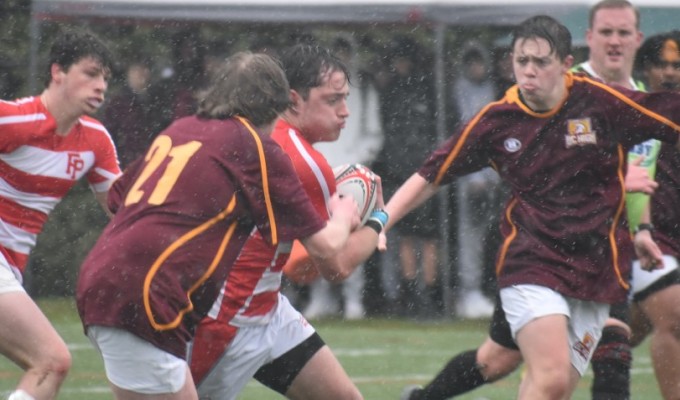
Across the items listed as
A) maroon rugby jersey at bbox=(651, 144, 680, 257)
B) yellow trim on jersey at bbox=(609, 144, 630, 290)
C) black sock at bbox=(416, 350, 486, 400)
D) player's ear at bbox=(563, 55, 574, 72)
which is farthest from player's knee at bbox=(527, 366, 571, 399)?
maroon rugby jersey at bbox=(651, 144, 680, 257)

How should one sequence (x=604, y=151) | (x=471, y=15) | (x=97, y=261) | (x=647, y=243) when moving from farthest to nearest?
(x=471, y=15)
(x=647, y=243)
(x=604, y=151)
(x=97, y=261)

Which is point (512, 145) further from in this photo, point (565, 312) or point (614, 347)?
point (614, 347)

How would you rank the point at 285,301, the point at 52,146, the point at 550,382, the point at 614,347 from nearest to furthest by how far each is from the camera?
the point at 285,301 → the point at 550,382 → the point at 52,146 → the point at 614,347

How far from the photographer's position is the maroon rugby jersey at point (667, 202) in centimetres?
727

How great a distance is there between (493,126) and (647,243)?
1.06m

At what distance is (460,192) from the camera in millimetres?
11914

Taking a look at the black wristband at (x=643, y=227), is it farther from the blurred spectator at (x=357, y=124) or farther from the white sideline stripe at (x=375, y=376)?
the blurred spectator at (x=357, y=124)

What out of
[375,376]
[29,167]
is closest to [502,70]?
[375,376]

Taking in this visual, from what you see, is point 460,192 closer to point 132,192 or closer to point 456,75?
point 456,75

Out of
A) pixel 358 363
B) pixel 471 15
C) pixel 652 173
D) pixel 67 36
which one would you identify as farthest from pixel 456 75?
pixel 67 36

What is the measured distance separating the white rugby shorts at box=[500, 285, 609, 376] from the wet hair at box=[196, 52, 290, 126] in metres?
1.67

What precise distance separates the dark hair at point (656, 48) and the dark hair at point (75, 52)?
285 cm

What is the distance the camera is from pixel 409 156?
11.6m

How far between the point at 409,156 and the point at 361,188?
651cm
